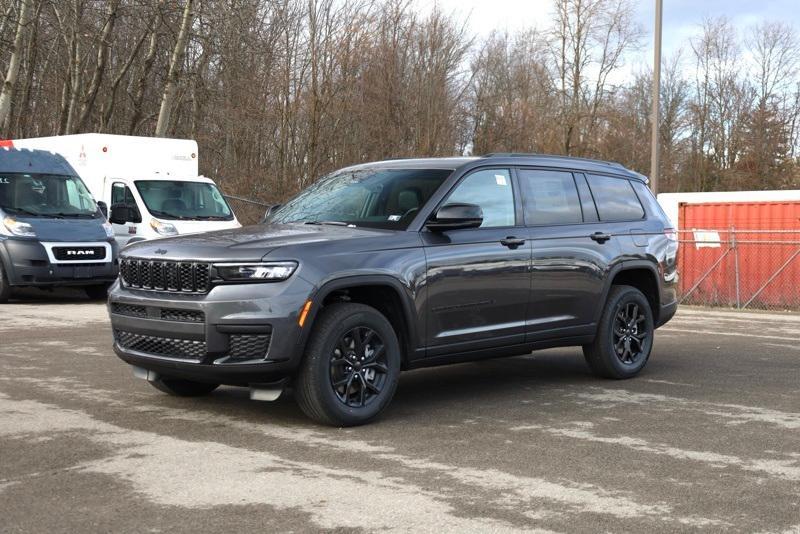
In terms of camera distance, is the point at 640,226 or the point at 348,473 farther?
the point at 640,226

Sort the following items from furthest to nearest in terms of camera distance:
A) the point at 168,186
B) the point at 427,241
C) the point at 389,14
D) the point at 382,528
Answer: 1. the point at 389,14
2. the point at 168,186
3. the point at 427,241
4. the point at 382,528

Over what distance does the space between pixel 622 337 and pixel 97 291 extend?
1160 centimetres

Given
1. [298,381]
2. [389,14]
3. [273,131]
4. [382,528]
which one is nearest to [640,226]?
[298,381]

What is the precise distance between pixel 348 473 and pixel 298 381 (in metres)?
1.11

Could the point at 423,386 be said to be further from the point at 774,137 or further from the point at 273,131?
the point at 774,137

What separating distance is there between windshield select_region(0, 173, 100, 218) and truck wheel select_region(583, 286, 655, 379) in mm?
10856

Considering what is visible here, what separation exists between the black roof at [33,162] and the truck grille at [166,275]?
10839 millimetres

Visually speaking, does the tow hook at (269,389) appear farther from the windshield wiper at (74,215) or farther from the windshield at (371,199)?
the windshield wiper at (74,215)

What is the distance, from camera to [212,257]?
6.27m

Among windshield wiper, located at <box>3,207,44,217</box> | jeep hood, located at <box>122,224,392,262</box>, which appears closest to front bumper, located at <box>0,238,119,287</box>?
windshield wiper, located at <box>3,207,44,217</box>

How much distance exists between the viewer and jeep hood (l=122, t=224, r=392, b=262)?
6273mm

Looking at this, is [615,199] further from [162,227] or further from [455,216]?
[162,227]

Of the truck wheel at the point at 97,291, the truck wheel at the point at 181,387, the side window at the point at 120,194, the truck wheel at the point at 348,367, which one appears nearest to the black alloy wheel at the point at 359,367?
the truck wheel at the point at 348,367

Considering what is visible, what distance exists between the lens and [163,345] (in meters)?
6.56
